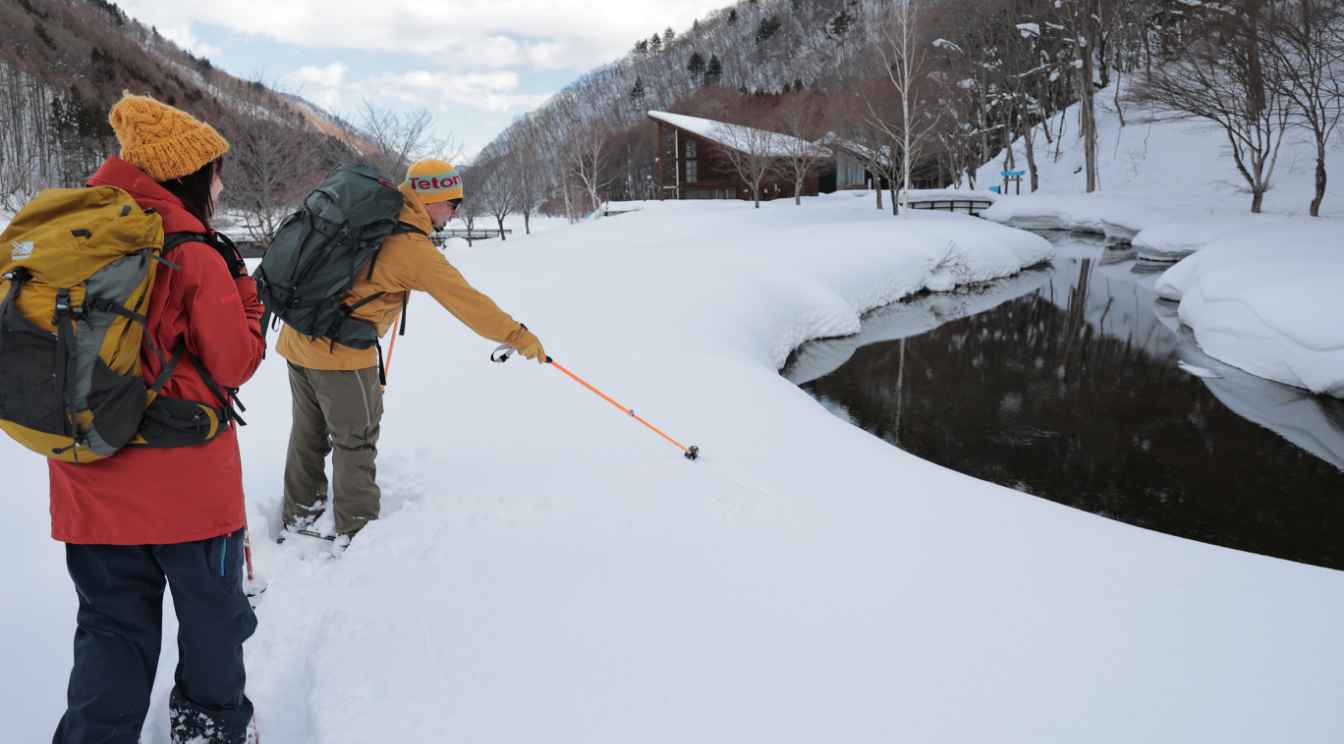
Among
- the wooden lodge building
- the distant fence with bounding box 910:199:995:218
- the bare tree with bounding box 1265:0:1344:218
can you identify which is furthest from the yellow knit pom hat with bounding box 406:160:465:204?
the wooden lodge building

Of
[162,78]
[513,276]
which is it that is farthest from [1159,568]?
[162,78]

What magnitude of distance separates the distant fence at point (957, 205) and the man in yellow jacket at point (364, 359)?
120 ft

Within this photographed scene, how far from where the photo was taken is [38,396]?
5.23 ft

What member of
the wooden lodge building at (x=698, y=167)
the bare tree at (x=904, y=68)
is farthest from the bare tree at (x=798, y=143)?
the bare tree at (x=904, y=68)

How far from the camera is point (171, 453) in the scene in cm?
180

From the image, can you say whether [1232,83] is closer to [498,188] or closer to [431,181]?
[431,181]

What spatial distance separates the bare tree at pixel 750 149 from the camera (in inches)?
1393

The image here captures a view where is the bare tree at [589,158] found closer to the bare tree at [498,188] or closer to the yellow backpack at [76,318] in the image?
the bare tree at [498,188]

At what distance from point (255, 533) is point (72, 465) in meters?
1.84

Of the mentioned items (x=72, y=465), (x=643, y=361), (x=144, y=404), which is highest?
(x=144, y=404)

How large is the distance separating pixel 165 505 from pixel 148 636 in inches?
16.2

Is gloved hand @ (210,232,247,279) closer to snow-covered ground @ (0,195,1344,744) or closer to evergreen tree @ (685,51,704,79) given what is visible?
snow-covered ground @ (0,195,1344,744)

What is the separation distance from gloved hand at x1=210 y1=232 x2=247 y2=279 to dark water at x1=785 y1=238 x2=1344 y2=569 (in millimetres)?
6555

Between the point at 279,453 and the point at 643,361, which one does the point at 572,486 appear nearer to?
the point at 279,453
